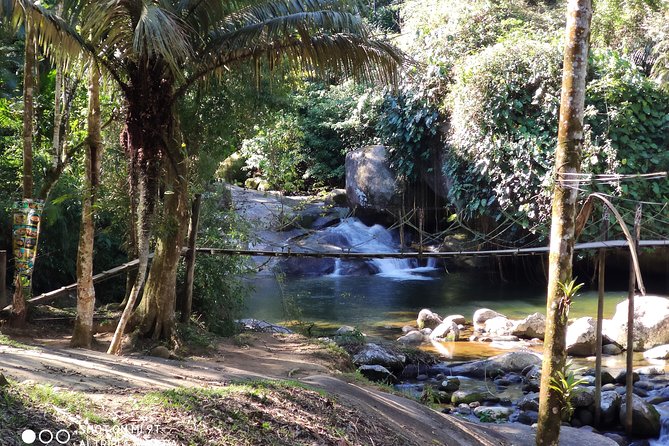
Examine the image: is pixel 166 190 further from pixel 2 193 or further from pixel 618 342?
pixel 618 342

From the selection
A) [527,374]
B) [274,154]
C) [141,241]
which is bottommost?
[527,374]

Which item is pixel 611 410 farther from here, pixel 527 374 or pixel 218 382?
pixel 218 382

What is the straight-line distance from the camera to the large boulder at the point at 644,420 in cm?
796

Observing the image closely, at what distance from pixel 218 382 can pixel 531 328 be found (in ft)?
28.4

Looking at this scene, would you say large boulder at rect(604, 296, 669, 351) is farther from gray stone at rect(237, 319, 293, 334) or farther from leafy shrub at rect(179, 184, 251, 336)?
leafy shrub at rect(179, 184, 251, 336)

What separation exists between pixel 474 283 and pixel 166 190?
40.2ft

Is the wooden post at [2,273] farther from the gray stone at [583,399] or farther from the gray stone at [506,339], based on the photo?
the gray stone at [506,339]

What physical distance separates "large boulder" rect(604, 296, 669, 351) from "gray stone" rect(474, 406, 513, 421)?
414 centimetres

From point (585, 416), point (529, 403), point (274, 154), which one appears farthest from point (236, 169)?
point (585, 416)

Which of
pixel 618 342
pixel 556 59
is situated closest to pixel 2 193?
pixel 618 342

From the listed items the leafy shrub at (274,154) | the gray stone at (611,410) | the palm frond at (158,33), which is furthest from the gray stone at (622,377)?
the leafy shrub at (274,154)

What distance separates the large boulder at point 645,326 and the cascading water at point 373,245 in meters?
7.47

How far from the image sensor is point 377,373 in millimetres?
10164

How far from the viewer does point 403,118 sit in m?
19.3
